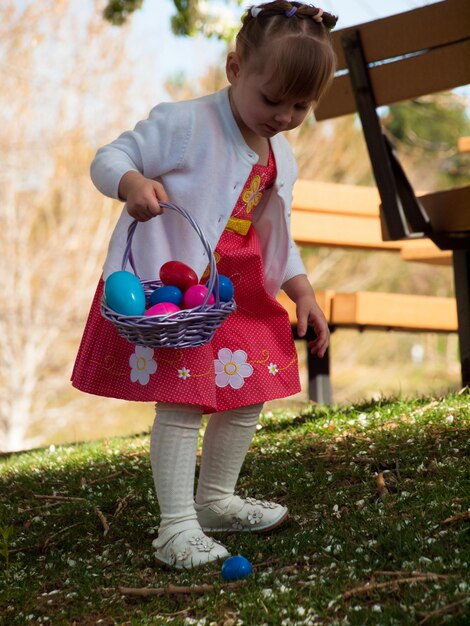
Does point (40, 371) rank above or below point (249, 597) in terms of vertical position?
below

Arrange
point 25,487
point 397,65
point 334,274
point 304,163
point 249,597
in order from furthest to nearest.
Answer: point 334,274, point 304,163, point 397,65, point 25,487, point 249,597

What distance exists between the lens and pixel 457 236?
4180mm

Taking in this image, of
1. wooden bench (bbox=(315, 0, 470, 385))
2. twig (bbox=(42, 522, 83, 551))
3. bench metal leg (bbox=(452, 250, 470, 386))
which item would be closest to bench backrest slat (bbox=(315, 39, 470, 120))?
wooden bench (bbox=(315, 0, 470, 385))

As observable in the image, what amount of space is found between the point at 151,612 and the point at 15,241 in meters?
9.21

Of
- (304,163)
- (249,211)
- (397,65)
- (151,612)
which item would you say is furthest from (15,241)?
(151,612)

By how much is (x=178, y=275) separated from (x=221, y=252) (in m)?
0.32

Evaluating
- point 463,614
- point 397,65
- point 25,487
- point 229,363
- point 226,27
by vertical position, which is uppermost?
point 226,27

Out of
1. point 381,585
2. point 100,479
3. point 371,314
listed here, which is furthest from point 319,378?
point 381,585

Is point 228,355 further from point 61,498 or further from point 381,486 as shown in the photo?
point 61,498

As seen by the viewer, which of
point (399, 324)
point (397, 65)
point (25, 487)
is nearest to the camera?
point (25, 487)

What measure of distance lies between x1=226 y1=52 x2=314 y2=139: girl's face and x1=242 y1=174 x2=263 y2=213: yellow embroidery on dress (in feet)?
0.56

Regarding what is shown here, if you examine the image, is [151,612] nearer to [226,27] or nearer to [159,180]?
[159,180]

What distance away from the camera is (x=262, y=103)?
241 centimetres

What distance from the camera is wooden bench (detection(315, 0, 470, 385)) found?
391 cm
